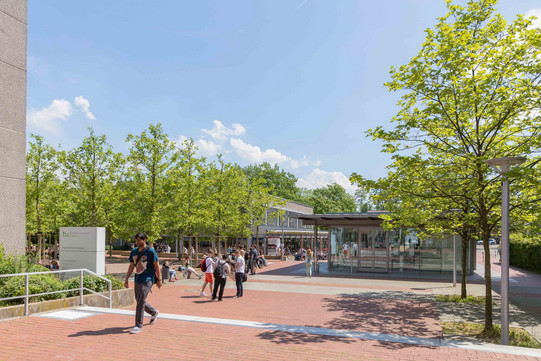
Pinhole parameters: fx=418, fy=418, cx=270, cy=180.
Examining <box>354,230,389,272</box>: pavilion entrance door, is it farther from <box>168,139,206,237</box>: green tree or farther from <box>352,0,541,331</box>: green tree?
<box>352,0,541,331</box>: green tree

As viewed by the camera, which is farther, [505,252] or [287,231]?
[287,231]

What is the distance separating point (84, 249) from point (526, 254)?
1116 inches

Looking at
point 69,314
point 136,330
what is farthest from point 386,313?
point 69,314

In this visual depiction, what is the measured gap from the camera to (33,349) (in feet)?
20.7

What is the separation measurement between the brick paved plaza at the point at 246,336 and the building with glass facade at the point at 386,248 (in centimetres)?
1227

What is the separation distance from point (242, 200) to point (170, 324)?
89.6ft

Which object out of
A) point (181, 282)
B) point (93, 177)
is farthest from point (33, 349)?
point (93, 177)

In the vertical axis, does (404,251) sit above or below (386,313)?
above

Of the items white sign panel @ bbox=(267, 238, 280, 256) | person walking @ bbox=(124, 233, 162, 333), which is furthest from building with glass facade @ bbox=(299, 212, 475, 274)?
person walking @ bbox=(124, 233, 162, 333)

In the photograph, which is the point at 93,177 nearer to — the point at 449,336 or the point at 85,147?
the point at 85,147

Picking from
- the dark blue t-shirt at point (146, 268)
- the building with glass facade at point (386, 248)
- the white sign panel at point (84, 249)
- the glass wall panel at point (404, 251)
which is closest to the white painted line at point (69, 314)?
the dark blue t-shirt at point (146, 268)

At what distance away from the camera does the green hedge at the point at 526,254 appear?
26.9 m

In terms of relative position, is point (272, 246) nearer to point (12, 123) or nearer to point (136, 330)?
point (12, 123)

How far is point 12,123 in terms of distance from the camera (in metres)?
13.4
